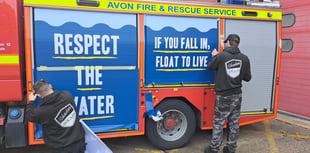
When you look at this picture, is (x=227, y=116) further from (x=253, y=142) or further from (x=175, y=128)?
(x=253, y=142)

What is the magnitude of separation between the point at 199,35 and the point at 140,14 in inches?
46.2

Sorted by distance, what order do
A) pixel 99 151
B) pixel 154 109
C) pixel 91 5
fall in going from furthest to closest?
1. pixel 154 109
2. pixel 91 5
3. pixel 99 151

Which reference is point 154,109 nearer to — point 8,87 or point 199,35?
A: point 199,35

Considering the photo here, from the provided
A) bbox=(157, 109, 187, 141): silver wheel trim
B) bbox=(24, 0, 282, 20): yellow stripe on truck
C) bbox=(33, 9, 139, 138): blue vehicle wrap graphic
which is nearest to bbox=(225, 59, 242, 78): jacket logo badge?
bbox=(24, 0, 282, 20): yellow stripe on truck

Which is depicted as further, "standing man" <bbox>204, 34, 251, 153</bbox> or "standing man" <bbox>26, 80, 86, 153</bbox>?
"standing man" <bbox>204, 34, 251, 153</bbox>

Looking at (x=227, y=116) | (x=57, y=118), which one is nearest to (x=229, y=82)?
(x=227, y=116)

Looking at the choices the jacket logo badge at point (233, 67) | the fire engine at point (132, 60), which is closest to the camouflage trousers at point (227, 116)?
the jacket logo badge at point (233, 67)

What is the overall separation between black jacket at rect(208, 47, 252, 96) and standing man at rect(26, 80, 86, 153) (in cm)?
241

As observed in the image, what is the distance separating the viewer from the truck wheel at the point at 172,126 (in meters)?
4.36

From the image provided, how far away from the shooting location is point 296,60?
701cm

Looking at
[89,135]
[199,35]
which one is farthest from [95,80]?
[199,35]

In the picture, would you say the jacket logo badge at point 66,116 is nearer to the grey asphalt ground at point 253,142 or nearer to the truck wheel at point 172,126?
the truck wheel at point 172,126

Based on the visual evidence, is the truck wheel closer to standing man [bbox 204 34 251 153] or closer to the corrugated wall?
standing man [bbox 204 34 251 153]

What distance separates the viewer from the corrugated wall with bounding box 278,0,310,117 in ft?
22.0
